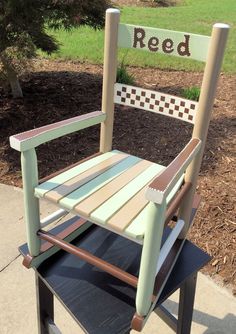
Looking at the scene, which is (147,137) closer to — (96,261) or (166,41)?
(166,41)

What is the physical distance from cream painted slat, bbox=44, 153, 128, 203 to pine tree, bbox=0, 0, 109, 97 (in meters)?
1.47

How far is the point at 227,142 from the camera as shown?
10.2ft

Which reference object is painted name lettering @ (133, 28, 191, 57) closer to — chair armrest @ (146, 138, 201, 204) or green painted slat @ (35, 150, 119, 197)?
chair armrest @ (146, 138, 201, 204)

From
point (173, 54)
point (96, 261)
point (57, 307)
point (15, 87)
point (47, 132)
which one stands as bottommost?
point (57, 307)

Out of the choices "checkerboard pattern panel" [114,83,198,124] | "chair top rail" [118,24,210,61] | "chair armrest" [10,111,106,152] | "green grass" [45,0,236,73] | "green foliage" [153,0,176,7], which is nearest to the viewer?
"chair armrest" [10,111,106,152]

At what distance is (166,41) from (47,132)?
0.58 m

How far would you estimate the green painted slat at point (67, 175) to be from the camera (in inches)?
54.4

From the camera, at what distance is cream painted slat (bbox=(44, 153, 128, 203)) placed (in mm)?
1371

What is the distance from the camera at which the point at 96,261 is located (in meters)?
1.29

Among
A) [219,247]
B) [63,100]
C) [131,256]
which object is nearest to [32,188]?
[131,256]

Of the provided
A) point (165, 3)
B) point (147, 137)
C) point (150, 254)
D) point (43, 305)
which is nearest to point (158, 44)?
point (150, 254)

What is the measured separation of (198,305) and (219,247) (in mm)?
392

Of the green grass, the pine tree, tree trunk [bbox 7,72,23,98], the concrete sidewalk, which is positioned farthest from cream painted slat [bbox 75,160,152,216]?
the green grass

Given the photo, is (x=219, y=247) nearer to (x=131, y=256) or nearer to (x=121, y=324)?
(x=131, y=256)
